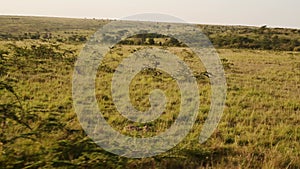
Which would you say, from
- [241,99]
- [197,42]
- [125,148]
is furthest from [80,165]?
[197,42]

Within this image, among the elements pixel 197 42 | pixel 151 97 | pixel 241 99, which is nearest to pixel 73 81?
pixel 151 97

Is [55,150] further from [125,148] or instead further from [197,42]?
[197,42]

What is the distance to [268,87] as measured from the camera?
12.1 meters

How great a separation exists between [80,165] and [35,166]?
0.40 m

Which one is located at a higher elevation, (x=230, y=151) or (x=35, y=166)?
(x=35, y=166)

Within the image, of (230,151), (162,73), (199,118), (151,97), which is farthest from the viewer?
(162,73)

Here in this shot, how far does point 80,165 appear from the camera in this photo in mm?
3396

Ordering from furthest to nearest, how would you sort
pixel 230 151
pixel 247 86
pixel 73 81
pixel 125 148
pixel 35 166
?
pixel 247 86
pixel 73 81
pixel 230 151
pixel 125 148
pixel 35 166

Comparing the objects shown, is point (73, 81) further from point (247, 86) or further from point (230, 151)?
point (230, 151)

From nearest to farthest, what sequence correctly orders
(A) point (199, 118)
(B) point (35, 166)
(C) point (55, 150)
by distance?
(B) point (35, 166)
(C) point (55, 150)
(A) point (199, 118)

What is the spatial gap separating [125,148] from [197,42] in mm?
34487

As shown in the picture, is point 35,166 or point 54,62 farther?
point 54,62

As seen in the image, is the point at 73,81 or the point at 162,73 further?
the point at 162,73

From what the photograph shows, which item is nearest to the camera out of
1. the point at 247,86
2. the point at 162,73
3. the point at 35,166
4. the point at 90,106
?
the point at 35,166
